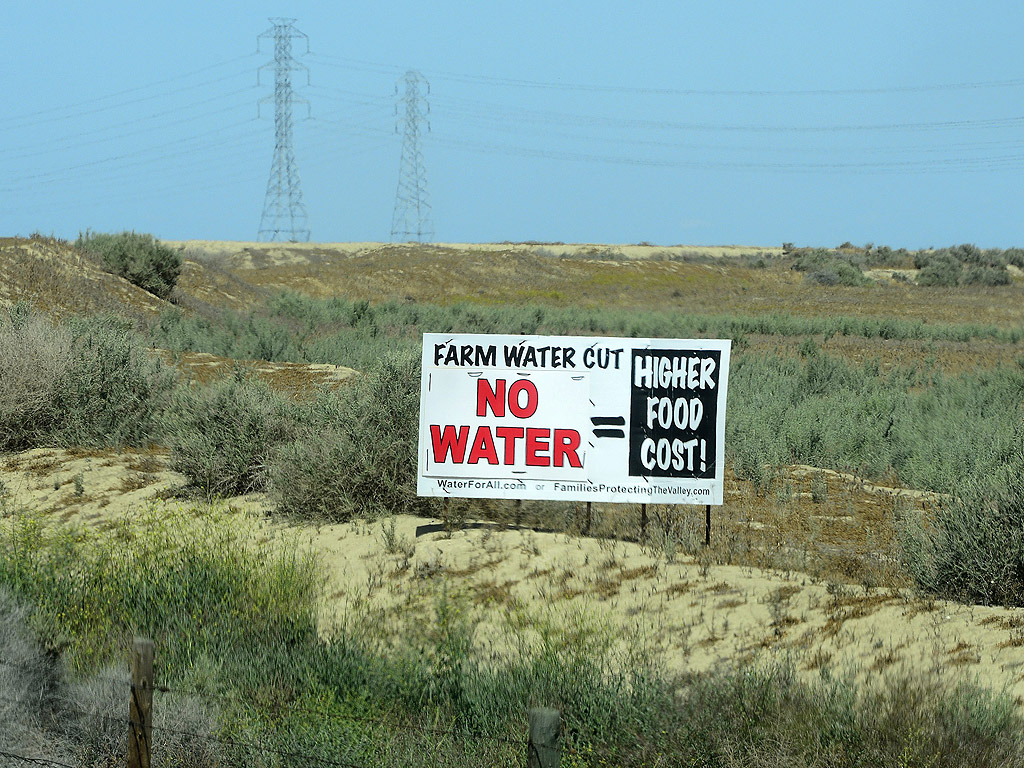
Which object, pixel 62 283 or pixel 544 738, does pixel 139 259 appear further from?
pixel 544 738

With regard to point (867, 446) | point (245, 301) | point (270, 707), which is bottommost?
point (270, 707)

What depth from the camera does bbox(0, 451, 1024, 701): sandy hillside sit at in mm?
7340

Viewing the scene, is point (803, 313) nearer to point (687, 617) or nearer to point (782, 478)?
point (782, 478)

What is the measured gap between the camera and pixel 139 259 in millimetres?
37406

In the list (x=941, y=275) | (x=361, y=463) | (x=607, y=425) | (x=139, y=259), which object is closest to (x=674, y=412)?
(x=607, y=425)

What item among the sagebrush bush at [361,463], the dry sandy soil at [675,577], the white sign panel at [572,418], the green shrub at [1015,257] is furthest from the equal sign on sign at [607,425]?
the green shrub at [1015,257]

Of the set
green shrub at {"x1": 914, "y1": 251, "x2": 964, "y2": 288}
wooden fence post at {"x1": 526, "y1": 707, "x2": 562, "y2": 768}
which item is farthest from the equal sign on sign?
green shrub at {"x1": 914, "y1": 251, "x2": 964, "y2": 288}

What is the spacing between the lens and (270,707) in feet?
21.1

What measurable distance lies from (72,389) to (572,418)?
8.87m

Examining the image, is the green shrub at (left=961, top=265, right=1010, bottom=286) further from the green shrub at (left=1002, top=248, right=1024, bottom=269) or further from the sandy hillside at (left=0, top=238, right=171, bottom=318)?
the sandy hillside at (left=0, top=238, right=171, bottom=318)

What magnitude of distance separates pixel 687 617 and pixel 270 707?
3.33 metres

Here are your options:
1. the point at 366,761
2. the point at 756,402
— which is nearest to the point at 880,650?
the point at 366,761

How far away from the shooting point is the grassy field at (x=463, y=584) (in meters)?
5.83

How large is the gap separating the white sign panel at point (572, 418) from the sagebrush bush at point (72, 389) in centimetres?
607
